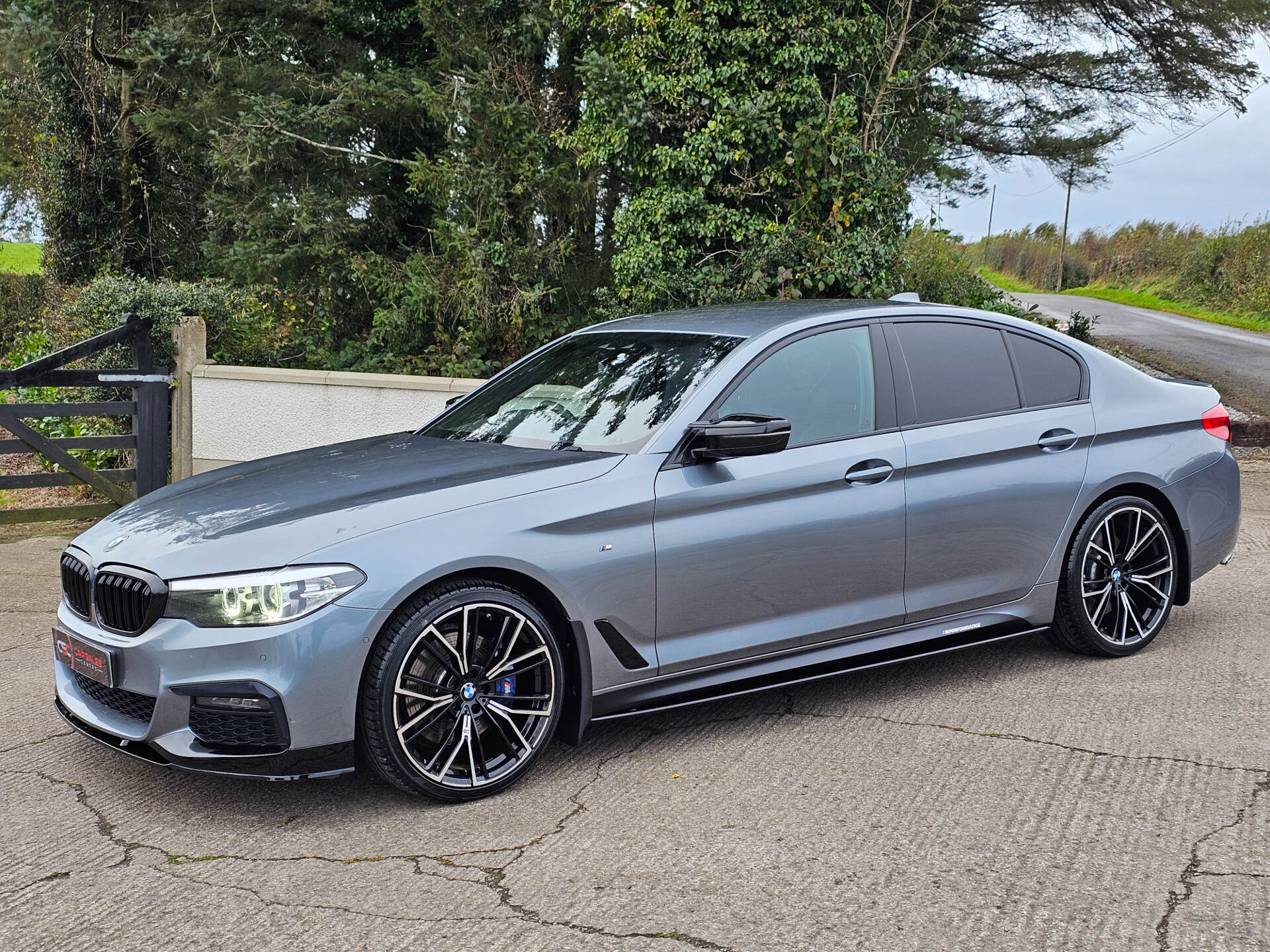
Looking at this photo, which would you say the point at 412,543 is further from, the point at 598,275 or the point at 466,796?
the point at 598,275

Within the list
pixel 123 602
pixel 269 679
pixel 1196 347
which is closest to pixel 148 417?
pixel 123 602

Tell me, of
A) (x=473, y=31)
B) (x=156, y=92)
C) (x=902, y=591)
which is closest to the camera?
(x=902, y=591)

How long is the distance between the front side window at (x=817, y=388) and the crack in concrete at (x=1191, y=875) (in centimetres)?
190

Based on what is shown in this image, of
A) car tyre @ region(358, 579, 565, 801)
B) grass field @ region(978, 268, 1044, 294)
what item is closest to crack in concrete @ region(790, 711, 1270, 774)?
car tyre @ region(358, 579, 565, 801)

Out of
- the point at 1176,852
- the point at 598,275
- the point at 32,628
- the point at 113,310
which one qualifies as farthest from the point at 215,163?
the point at 1176,852

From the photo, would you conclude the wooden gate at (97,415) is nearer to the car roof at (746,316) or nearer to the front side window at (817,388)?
the car roof at (746,316)

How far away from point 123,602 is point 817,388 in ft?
8.78

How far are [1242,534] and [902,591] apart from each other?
5.16 m

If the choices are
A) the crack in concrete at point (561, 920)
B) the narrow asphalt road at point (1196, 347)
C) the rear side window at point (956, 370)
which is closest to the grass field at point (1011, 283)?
the narrow asphalt road at point (1196, 347)

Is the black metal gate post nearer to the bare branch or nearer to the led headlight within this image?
the bare branch

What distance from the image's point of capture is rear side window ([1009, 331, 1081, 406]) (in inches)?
217

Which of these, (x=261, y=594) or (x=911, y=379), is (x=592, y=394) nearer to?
(x=911, y=379)

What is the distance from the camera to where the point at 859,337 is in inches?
202

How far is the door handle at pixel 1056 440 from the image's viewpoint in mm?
5371
